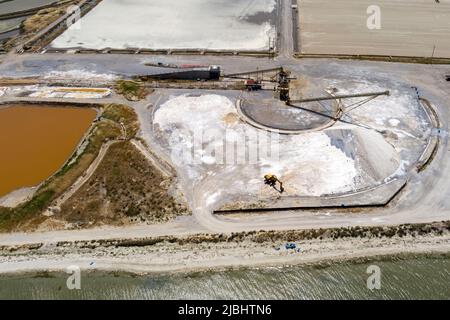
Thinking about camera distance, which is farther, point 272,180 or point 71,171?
point 71,171

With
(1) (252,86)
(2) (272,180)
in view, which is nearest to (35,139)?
(1) (252,86)

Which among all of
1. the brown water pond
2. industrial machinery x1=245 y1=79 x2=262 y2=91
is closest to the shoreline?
the brown water pond

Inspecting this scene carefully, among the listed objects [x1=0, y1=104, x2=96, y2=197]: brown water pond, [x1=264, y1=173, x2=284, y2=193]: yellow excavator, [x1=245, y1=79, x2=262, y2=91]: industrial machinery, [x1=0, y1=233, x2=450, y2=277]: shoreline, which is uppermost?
[x1=245, y1=79, x2=262, y2=91]: industrial machinery

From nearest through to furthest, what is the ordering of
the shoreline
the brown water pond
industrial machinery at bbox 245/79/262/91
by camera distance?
1. the shoreline
2. the brown water pond
3. industrial machinery at bbox 245/79/262/91

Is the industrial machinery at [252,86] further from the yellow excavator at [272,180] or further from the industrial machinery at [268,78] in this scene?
the yellow excavator at [272,180]

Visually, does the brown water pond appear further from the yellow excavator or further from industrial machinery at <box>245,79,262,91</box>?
the yellow excavator

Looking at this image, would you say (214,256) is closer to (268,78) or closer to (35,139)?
(35,139)
